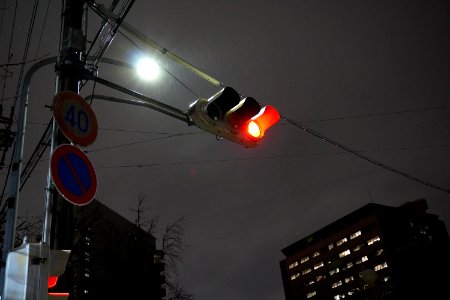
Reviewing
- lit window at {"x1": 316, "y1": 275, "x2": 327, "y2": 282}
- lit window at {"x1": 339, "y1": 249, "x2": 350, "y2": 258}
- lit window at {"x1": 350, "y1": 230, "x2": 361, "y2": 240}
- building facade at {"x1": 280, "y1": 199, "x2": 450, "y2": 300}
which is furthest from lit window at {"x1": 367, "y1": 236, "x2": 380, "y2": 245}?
lit window at {"x1": 316, "y1": 275, "x2": 327, "y2": 282}

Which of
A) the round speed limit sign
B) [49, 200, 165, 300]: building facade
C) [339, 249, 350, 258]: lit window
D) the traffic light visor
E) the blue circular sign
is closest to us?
the blue circular sign

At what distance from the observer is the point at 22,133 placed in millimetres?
4641

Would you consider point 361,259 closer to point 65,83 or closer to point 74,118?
point 65,83

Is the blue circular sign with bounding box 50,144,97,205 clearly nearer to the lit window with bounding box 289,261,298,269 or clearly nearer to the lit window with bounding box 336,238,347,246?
the lit window with bounding box 336,238,347,246

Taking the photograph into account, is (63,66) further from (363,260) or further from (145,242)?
(363,260)

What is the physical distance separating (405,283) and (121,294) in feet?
57.3

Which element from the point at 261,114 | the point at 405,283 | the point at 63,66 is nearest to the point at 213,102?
the point at 261,114

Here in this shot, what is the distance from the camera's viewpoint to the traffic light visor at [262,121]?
17.7 ft

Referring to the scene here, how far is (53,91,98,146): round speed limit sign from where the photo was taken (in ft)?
12.7

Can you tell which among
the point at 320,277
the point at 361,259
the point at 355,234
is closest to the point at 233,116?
the point at 361,259

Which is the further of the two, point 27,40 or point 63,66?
point 27,40

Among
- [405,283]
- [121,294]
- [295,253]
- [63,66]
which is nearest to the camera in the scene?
[63,66]

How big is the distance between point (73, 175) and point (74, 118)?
0.66 meters

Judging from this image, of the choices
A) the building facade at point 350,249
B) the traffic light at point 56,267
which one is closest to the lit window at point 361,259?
the building facade at point 350,249
